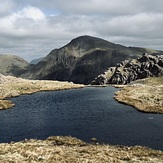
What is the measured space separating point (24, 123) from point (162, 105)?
41726mm

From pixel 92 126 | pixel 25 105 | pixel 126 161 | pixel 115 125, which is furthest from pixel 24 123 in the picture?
pixel 126 161

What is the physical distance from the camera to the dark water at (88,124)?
2194 inches

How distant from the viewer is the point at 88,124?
67.7 meters

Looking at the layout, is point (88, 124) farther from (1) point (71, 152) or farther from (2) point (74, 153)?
(2) point (74, 153)

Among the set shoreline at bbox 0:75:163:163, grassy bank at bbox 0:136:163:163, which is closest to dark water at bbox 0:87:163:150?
shoreline at bbox 0:75:163:163

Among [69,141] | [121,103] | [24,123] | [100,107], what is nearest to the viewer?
[69,141]

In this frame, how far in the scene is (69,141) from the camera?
5303 centimetres

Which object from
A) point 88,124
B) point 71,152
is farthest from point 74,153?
point 88,124

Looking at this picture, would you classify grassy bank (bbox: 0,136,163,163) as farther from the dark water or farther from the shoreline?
the dark water

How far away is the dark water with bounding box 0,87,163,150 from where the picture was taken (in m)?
55.7

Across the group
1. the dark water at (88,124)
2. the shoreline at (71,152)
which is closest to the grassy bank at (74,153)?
the shoreline at (71,152)

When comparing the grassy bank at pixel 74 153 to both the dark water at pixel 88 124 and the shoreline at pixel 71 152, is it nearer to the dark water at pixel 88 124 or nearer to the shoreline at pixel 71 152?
the shoreline at pixel 71 152

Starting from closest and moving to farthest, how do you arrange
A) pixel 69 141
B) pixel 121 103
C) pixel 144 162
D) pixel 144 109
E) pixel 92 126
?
pixel 144 162 < pixel 69 141 < pixel 92 126 < pixel 144 109 < pixel 121 103

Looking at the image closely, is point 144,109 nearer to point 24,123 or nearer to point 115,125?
point 115,125
